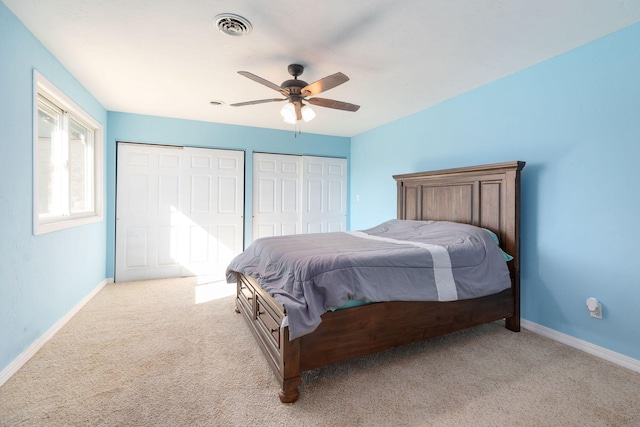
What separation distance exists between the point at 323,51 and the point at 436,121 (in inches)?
→ 75.6

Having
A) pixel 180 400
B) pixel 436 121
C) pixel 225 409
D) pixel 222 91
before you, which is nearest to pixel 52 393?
pixel 180 400

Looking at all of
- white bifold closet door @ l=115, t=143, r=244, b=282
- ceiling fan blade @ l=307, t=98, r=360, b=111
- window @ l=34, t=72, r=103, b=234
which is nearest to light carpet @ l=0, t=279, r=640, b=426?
window @ l=34, t=72, r=103, b=234

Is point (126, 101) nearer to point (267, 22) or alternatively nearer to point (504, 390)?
point (267, 22)

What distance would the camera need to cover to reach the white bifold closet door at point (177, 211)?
4121 mm

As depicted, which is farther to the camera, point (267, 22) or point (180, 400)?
point (267, 22)

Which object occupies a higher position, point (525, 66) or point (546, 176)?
point (525, 66)

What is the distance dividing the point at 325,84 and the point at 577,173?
2.14 m

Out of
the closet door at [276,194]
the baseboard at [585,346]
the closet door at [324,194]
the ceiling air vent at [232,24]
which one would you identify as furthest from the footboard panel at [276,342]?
the closet door at [324,194]

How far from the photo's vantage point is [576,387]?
1.79 metres

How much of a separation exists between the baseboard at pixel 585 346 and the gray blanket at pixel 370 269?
56cm

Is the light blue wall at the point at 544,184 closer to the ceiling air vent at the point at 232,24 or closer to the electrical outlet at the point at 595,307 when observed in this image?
the electrical outlet at the point at 595,307

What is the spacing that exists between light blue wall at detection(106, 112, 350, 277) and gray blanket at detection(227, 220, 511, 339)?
7.88 feet

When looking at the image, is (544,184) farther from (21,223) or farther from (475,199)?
(21,223)

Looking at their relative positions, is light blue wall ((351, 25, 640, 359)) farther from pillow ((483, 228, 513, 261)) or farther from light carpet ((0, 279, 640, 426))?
light carpet ((0, 279, 640, 426))
